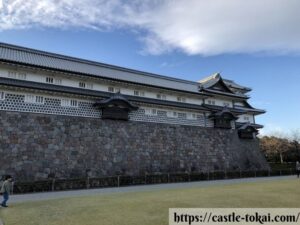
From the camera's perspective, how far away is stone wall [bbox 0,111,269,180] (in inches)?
798

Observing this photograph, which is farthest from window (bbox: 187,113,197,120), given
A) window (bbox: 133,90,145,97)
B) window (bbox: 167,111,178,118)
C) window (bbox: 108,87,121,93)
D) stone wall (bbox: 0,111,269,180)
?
window (bbox: 108,87,121,93)

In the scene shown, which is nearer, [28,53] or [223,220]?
[223,220]

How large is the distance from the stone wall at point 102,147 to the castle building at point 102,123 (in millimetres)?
71

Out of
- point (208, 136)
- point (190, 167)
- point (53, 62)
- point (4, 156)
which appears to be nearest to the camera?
point (4, 156)

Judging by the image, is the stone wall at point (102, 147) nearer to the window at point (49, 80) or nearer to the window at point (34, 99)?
the window at point (34, 99)

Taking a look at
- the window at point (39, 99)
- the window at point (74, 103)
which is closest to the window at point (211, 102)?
the window at point (74, 103)

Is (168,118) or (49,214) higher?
(168,118)

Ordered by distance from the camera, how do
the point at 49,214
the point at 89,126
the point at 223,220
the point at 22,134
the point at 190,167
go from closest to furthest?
the point at 223,220 < the point at 49,214 < the point at 22,134 < the point at 89,126 < the point at 190,167

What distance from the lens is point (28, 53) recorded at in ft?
87.8

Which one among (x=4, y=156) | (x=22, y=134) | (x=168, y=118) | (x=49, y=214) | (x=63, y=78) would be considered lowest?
(x=49, y=214)

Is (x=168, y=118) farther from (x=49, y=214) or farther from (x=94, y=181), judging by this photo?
(x=49, y=214)

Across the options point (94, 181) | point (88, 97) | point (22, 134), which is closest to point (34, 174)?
point (22, 134)

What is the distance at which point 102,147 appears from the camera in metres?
23.8

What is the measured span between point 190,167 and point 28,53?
19.6 meters
